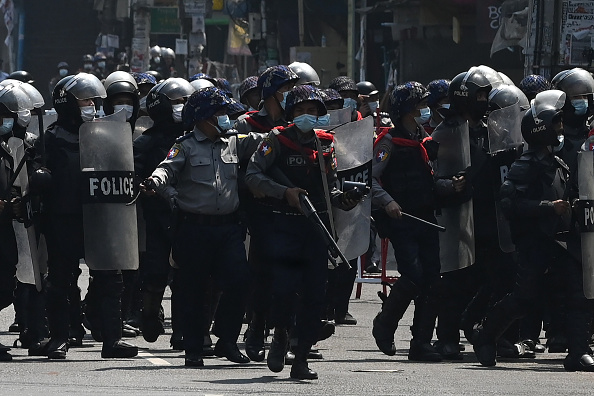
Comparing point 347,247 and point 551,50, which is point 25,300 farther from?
point 551,50

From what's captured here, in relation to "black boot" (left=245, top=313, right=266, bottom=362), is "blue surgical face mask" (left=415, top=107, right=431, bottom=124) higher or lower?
higher

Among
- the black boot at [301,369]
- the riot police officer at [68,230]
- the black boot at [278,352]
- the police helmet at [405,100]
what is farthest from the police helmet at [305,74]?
the black boot at [301,369]

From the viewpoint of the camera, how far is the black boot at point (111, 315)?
11023 mm

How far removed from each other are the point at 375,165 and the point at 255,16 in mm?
26567

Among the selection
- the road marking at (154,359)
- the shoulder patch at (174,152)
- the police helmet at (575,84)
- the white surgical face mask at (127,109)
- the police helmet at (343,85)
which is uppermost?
the police helmet at (575,84)

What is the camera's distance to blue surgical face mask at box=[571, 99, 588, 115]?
1179cm

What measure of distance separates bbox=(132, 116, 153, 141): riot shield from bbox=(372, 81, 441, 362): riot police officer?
232 centimetres

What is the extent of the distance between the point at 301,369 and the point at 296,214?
92 centimetres

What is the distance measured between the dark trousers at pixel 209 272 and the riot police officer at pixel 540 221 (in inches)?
66.0

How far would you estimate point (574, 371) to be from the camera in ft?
35.0

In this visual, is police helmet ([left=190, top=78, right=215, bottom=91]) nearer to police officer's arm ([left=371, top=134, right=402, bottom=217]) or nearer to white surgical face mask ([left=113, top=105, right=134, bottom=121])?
white surgical face mask ([left=113, top=105, right=134, bottom=121])

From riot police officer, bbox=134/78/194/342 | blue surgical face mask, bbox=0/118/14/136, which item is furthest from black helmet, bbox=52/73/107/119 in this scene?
riot police officer, bbox=134/78/194/342

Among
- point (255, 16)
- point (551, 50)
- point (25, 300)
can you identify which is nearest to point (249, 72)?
point (255, 16)

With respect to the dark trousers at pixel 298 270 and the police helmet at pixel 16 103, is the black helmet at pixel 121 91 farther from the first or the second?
the dark trousers at pixel 298 270
